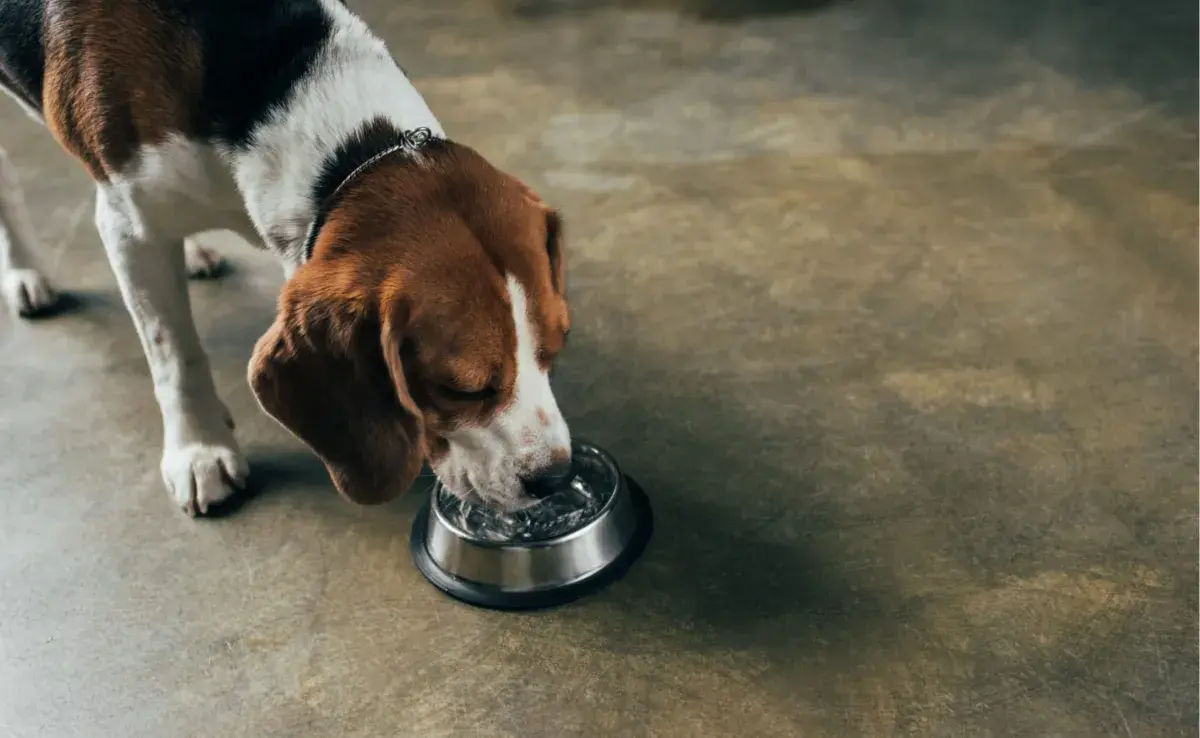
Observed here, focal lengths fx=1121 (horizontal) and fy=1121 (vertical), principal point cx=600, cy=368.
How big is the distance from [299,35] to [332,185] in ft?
1.15

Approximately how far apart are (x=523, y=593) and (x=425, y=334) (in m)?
0.64

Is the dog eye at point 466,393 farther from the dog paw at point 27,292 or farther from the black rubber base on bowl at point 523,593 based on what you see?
the dog paw at point 27,292

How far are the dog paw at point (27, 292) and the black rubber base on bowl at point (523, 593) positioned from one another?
1.59 metres

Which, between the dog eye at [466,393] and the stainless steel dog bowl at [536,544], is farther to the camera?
the stainless steel dog bowl at [536,544]

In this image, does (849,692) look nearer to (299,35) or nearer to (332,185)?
(332,185)

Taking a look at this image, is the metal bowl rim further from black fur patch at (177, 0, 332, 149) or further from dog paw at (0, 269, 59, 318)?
dog paw at (0, 269, 59, 318)

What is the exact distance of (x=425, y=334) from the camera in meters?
1.85

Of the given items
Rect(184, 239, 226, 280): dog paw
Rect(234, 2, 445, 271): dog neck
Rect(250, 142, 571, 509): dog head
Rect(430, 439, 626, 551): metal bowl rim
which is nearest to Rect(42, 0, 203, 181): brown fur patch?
Rect(234, 2, 445, 271): dog neck

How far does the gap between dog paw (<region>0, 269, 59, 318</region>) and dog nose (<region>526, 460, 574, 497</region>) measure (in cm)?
198

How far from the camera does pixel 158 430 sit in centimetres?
280

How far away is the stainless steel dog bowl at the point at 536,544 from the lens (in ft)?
7.28

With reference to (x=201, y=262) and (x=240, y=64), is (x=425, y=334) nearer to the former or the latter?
(x=240, y=64)

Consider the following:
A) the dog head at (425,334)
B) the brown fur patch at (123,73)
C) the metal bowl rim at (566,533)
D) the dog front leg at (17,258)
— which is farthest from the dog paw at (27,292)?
the dog head at (425,334)

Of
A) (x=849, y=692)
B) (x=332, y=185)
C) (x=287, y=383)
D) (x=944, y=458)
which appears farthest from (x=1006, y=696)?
(x=332, y=185)
